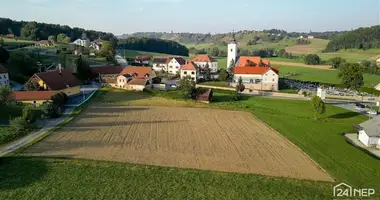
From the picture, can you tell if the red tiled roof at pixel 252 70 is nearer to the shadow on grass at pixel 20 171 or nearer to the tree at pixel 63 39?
the shadow on grass at pixel 20 171

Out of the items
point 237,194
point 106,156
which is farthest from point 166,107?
point 237,194

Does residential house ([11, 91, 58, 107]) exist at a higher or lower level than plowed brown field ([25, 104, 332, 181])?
higher

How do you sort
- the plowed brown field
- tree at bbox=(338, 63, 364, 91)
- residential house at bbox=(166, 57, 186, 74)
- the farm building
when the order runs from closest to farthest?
the plowed brown field, the farm building, tree at bbox=(338, 63, 364, 91), residential house at bbox=(166, 57, 186, 74)

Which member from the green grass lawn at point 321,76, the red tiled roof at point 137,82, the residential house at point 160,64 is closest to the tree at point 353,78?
the green grass lawn at point 321,76

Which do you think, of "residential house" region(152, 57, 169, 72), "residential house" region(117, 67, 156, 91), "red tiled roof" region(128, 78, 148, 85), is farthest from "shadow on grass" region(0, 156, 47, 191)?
"residential house" region(152, 57, 169, 72)

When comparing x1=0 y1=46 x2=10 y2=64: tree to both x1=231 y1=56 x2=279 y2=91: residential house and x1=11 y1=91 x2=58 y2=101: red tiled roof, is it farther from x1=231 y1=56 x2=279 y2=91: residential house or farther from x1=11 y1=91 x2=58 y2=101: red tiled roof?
x1=231 y1=56 x2=279 y2=91: residential house

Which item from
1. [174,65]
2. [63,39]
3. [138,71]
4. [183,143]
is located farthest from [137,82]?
[63,39]

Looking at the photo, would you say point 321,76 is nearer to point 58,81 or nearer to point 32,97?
point 58,81
